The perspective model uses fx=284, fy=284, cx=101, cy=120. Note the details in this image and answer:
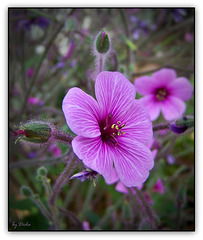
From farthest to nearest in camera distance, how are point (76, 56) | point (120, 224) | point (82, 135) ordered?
point (76, 56) < point (120, 224) < point (82, 135)

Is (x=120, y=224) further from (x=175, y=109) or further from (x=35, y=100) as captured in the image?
(x=35, y=100)

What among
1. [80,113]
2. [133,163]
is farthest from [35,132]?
[133,163]

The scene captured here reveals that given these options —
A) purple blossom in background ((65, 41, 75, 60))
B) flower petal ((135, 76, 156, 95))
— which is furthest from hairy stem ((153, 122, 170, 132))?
purple blossom in background ((65, 41, 75, 60))

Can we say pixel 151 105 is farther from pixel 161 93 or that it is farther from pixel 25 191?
pixel 25 191

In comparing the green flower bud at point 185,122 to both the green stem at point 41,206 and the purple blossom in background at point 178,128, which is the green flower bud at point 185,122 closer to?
the purple blossom in background at point 178,128
